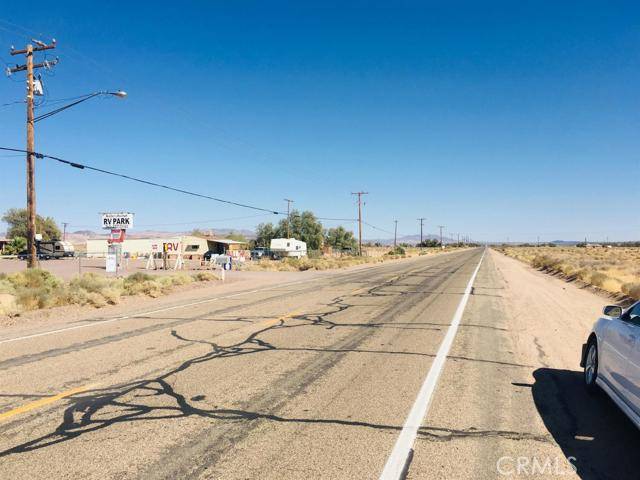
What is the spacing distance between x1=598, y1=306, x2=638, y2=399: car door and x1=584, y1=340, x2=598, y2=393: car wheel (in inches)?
12.4

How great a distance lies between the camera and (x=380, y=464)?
4113mm

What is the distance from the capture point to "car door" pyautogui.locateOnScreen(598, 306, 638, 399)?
490cm

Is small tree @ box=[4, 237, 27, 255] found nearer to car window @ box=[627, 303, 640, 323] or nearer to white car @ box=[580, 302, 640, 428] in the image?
white car @ box=[580, 302, 640, 428]

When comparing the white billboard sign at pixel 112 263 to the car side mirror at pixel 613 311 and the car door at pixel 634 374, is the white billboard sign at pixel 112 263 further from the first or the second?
the car door at pixel 634 374

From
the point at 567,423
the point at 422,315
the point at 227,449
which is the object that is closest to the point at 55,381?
the point at 227,449

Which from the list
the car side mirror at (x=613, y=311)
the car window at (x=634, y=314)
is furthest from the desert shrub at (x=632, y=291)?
the car window at (x=634, y=314)

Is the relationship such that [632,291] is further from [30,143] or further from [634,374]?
[30,143]

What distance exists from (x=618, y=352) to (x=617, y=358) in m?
0.07

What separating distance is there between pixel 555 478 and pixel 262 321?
8.53 metres

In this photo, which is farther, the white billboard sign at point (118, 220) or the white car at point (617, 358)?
the white billboard sign at point (118, 220)

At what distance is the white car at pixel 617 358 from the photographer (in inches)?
181

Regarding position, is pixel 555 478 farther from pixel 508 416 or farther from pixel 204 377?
pixel 204 377

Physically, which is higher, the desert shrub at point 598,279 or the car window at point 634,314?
the car window at point 634,314

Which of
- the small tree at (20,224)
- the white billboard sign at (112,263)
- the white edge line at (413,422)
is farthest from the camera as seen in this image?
the small tree at (20,224)
